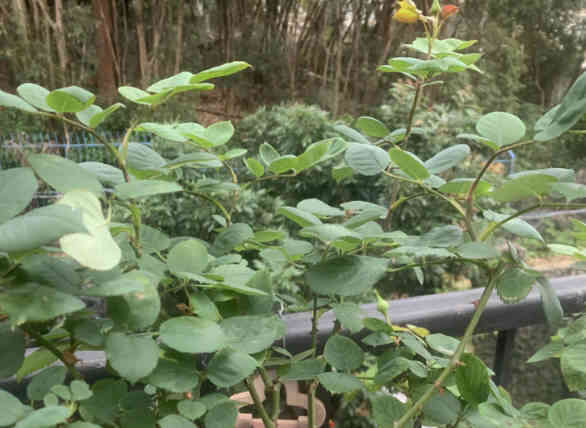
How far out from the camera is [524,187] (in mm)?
258

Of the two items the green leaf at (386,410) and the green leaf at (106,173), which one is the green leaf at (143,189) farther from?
the green leaf at (386,410)

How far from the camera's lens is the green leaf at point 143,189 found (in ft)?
0.73

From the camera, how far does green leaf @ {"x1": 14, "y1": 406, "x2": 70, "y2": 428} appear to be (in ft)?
0.57

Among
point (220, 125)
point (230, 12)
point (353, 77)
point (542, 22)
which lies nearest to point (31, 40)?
point (230, 12)

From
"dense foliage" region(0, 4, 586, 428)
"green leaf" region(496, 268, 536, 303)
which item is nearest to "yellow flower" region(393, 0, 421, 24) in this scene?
"dense foliage" region(0, 4, 586, 428)

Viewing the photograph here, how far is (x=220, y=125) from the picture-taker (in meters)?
0.34

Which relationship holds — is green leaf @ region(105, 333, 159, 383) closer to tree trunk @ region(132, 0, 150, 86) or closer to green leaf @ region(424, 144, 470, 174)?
green leaf @ region(424, 144, 470, 174)

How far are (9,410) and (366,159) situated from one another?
9.7 inches

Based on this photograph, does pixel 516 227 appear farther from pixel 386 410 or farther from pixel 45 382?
pixel 45 382

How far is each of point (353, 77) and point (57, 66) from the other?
424cm

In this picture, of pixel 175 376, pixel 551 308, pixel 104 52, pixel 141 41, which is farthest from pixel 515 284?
pixel 104 52

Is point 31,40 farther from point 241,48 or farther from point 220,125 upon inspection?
point 220,125

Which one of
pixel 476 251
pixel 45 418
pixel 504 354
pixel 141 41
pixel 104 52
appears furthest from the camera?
pixel 104 52

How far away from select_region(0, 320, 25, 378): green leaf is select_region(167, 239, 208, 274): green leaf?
8 centimetres
